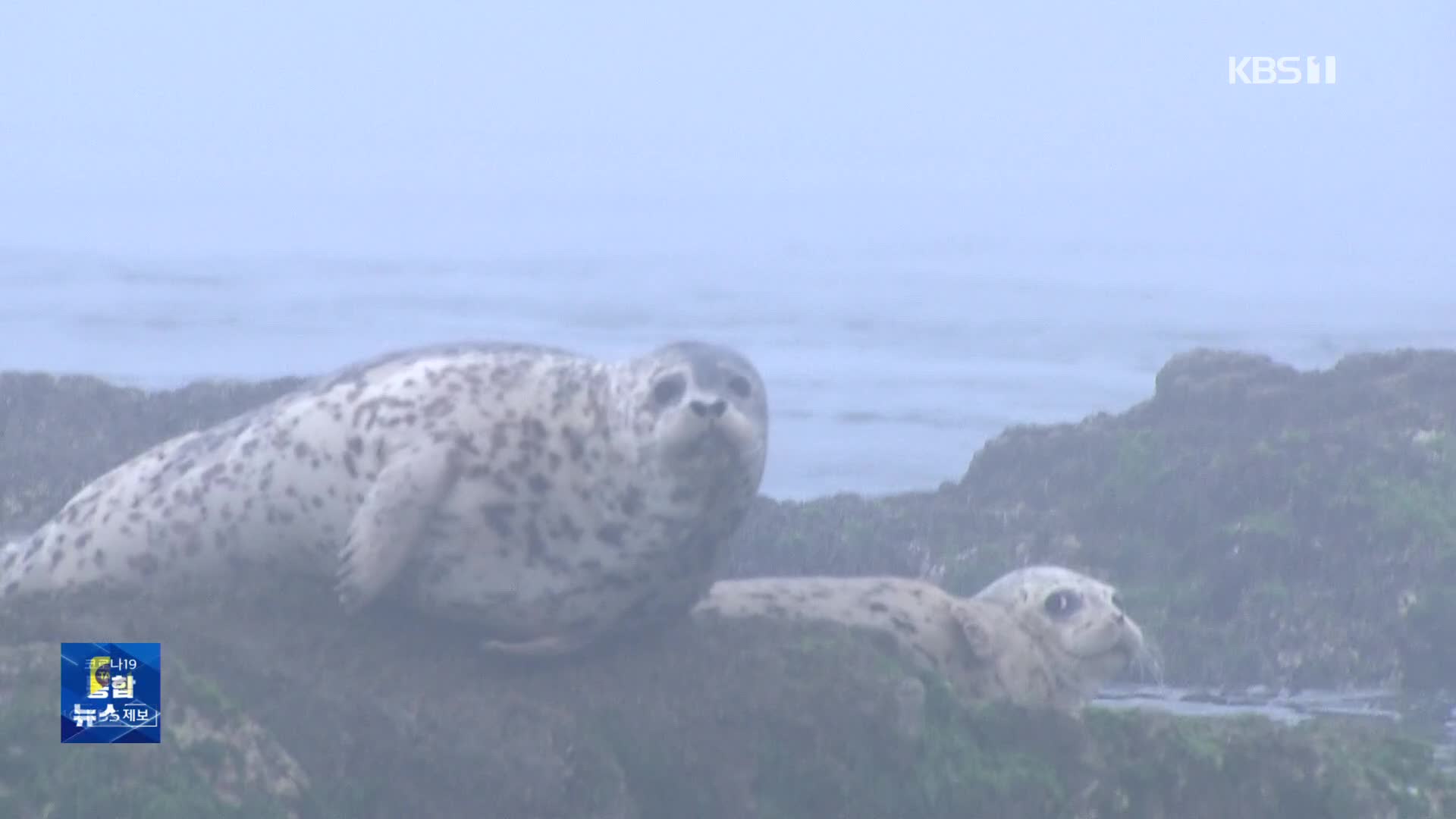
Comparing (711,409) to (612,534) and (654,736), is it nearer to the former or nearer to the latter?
(612,534)

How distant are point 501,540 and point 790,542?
298 cm

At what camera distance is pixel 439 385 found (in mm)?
7047

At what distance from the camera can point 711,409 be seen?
6273 millimetres

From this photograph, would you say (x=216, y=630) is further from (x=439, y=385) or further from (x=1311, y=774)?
(x=1311, y=774)

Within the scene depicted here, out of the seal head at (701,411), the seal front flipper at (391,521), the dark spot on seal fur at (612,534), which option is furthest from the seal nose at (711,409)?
the seal front flipper at (391,521)

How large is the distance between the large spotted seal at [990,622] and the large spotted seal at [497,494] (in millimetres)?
512

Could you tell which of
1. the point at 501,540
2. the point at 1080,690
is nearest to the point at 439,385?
the point at 501,540

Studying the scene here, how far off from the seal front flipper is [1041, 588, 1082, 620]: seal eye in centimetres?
234

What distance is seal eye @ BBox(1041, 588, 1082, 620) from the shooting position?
8023 mm

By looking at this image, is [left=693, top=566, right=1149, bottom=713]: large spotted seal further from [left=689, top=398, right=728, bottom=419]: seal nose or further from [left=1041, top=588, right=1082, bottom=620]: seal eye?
[left=689, top=398, right=728, bottom=419]: seal nose

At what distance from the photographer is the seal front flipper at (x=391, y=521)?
255 inches

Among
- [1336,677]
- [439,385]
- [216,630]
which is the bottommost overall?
[1336,677]

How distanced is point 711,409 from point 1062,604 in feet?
7.36

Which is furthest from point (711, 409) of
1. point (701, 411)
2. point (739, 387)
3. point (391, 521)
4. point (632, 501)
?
point (391, 521)
